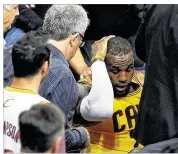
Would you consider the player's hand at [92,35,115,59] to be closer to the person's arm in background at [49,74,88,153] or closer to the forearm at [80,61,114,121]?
the forearm at [80,61,114,121]

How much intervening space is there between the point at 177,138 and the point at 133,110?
1.65ft

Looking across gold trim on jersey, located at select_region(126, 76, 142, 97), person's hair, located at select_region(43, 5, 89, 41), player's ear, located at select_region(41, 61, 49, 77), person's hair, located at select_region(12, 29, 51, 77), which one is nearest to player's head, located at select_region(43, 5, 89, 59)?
person's hair, located at select_region(43, 5, 89, 41)

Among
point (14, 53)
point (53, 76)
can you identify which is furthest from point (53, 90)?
point (14, 53)

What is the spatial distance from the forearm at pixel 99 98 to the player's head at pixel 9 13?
0.53 metres

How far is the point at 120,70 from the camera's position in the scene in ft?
11.7

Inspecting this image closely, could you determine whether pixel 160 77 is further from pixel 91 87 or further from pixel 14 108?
pixel 14 108

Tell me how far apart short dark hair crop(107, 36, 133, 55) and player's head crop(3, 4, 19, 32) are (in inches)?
21.3

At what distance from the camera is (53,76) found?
3232mm

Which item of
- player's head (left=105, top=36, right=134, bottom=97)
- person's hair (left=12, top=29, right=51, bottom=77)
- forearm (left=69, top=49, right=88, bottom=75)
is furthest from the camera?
forearm (left=69, top=49, right=88, bottom=75)

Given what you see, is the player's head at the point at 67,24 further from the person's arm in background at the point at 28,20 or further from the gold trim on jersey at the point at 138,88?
the person's arm in background at the point at 28,20

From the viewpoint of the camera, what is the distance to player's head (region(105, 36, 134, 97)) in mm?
3545

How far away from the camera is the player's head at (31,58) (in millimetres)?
3061

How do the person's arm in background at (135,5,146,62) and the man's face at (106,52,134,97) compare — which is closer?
the person's arm in background at (135,5,146,62)

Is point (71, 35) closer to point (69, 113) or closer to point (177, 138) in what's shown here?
point (69, 113)
